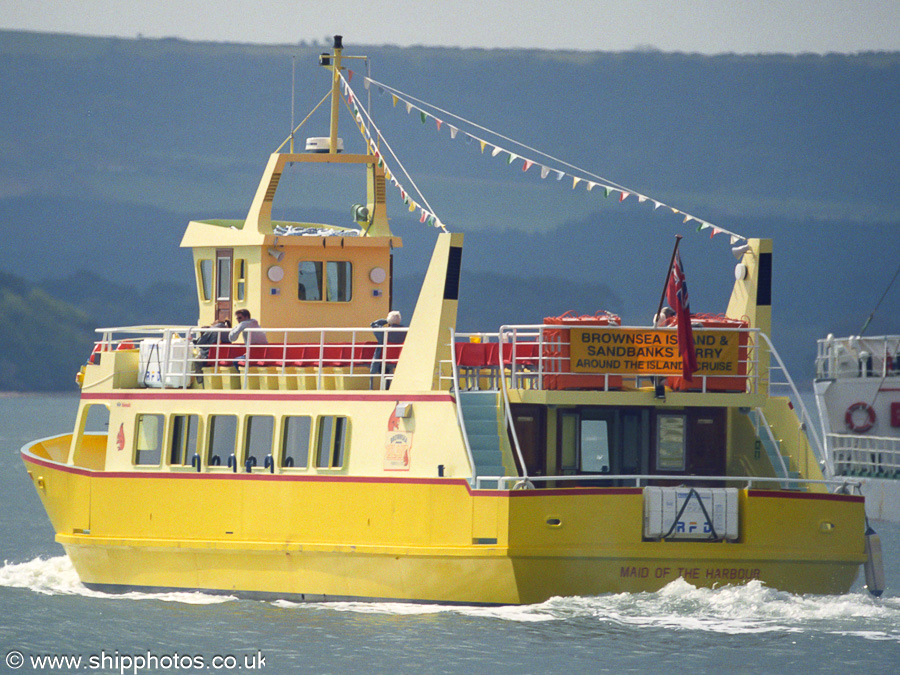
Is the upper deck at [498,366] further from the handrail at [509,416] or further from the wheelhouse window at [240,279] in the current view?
the wheelhouse window at [240,279]

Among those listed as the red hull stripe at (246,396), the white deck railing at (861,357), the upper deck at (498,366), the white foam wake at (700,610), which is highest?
the white deck railing at (861,357)

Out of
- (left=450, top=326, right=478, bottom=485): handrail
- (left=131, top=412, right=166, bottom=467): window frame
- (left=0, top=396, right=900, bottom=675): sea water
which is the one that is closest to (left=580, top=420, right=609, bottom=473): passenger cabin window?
(left=450, top=326, right=478, bottom=485): handrail

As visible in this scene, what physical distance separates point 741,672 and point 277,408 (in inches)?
307

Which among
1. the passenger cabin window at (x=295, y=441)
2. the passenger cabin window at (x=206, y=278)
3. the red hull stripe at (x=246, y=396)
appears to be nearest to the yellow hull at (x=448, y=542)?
the passenger cabin window at (x=295, y=441)

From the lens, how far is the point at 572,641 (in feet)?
61.8

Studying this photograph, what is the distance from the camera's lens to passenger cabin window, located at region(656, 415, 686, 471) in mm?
21031

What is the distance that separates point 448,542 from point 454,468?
0.99 meters

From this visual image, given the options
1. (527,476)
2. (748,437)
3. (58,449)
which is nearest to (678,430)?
(748,437)

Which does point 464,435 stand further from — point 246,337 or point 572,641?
point 246,337

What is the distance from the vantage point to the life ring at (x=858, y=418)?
136 feet

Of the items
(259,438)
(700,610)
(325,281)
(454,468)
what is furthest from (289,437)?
(700,610)

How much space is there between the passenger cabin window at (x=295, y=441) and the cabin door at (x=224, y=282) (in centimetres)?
419

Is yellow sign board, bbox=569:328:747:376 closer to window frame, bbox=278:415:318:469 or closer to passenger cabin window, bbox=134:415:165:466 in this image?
window frame, bbox=278:415:318:469

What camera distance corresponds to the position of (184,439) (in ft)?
73.7
